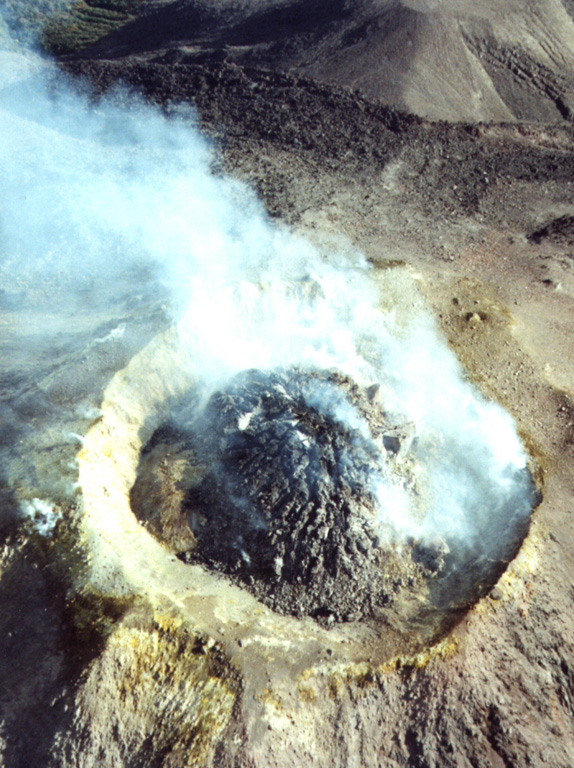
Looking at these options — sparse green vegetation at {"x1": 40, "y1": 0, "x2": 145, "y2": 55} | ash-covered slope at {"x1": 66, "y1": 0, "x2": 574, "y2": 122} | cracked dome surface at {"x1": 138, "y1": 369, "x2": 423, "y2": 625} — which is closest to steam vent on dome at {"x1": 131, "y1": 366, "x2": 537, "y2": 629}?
cracked dome surface at {"x1": 138, "y1": 369, "x2": 423, "y2": 625}

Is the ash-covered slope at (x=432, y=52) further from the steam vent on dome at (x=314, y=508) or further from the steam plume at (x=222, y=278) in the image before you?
the steam vent on dome at (x=314, y=508)

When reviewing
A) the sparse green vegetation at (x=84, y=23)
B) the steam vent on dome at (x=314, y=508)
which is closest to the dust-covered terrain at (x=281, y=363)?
the steam vent on dome at (x=314, y=508)

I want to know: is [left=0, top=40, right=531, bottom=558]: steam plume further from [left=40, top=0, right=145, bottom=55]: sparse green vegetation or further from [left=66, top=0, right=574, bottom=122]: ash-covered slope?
[left=40, top=0, right=145, bottom=55]: sparse green vegetation

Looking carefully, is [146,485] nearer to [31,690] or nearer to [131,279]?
[31,690]

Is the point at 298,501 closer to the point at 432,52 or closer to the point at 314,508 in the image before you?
the point at 314,508

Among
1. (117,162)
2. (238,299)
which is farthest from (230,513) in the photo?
(117,162)

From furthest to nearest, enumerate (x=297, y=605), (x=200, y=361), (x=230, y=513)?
(x=200, y=361) < (x=230, y=513) < (x=297, y=605)

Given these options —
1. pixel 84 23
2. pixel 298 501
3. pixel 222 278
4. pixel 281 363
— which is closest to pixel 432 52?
pixel 222 278
